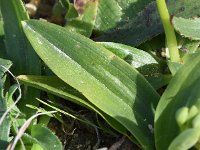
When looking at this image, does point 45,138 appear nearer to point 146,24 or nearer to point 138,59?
point 138,59

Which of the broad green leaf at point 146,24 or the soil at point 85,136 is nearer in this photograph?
the soil at point 85,136

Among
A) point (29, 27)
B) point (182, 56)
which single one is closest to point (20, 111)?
point (29, 27)

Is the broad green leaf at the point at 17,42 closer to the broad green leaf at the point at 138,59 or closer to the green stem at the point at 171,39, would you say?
the broad green leaf at the point at 138,59

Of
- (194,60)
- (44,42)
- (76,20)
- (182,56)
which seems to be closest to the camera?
(194,60)

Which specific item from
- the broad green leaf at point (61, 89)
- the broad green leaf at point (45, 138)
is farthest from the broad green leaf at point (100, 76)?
the broad green leaf at point (45, 138)

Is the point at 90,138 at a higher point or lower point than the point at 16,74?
lower

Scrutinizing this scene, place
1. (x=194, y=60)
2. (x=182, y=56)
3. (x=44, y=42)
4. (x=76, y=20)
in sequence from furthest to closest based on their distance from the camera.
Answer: (x=76, y=20)
(x=182, y=56)
(x=44, y=42)
(x=194, y=60)

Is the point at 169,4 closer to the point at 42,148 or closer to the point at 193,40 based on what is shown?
the point at 193,40

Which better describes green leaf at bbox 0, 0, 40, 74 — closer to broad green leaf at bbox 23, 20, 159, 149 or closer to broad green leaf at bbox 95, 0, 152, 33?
A: broad green leaf at bbox 23, 20, 159, 149
